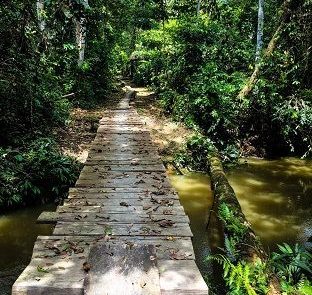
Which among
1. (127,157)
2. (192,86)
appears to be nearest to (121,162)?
(127,157)

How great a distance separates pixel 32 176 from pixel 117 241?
15.8 ft

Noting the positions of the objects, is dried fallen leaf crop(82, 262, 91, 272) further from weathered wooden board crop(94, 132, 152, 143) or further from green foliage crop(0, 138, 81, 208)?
weathered wooden board crop(94, 132, 152, 143)

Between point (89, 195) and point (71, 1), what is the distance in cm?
302

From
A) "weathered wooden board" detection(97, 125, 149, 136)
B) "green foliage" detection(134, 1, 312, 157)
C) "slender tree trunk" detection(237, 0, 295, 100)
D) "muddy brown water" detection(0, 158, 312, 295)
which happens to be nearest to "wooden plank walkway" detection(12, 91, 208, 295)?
"muddy brown water" detection(0, 158, 312, 295)

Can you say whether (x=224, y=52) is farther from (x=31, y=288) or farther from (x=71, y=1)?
(x=31, y=288)

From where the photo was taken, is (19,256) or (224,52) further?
(224,52)

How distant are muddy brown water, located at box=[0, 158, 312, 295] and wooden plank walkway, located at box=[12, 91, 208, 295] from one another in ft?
4.80

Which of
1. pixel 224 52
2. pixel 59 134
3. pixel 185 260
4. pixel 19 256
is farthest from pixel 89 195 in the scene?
pixel 224 52

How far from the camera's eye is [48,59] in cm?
1127

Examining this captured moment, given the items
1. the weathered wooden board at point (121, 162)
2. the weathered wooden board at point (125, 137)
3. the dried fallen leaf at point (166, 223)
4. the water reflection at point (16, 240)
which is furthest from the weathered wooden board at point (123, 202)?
the weathered wooden board at point (125, 137)

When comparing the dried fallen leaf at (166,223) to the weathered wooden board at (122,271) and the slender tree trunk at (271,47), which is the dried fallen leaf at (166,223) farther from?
the slender tree trunk at (271,47)

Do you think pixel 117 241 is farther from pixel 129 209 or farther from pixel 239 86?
pixel 239 86

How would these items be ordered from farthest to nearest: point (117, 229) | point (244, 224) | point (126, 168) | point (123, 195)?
point (126, 168) < point (244, 224) < point (123, 195) < point (117, 229)

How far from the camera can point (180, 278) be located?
3.28 metres
